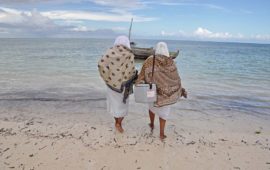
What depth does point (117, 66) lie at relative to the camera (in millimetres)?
5125

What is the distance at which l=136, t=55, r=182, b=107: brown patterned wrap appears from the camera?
5039 mm

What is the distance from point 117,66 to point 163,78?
31.7 inches

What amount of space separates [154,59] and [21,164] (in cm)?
257

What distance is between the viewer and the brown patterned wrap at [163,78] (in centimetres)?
504

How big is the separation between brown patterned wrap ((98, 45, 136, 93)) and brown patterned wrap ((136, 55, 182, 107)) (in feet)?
0.86

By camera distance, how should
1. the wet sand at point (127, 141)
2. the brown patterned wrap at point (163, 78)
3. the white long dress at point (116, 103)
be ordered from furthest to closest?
the white long dress at point (116, 103) < the brown patterned wrap at point (163, 78) < the wet sand at point (127, 141)

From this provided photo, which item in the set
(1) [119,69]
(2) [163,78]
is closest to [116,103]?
(1) [119,69]

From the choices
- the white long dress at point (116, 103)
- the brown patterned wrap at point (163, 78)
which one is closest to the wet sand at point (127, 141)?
the white long dress at point (116, 103)

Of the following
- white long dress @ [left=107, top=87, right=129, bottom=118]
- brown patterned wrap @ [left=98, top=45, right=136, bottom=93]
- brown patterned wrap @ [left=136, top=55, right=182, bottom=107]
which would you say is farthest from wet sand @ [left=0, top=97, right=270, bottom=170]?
brown patterned wrap @ [left=98, top=45, right=136, bottom=93]

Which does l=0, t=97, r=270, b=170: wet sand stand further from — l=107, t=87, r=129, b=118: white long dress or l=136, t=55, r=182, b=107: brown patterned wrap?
l=136, t=55, r=182, b=107: brown patterned wrap

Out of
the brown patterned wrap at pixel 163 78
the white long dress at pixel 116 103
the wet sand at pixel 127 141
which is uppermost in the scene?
the brown patterned wrap at pixel 163 78

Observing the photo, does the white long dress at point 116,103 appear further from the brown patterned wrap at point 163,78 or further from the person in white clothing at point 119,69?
the brown patterned wrap at point 163,78

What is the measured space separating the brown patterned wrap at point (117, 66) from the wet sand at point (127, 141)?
99cm

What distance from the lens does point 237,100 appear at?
950cm
